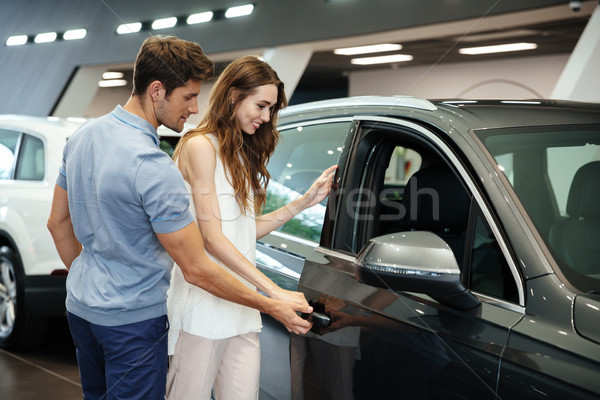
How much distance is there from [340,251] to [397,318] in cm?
46

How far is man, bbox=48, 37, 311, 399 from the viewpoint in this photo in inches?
65.0

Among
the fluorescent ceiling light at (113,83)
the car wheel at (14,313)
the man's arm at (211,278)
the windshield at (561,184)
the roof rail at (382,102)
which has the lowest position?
the car wheel at (14,313)

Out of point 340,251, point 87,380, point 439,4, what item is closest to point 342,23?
point 439,4

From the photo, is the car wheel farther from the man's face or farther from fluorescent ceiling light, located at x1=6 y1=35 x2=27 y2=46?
fluorescent ceiling light, located at x1=6 y1=35 x2=27 y2=46

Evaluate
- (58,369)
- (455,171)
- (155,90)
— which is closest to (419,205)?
(455,171)

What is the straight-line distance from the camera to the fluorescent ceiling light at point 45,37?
15991 mm

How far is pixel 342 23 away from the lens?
9344 millimetres

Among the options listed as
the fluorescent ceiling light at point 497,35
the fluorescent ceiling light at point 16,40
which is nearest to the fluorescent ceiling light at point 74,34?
the fluorescent ceiling light at point 16,40

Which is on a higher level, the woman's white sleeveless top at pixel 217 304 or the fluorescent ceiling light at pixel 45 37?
the fluorescent ceiling light at pixel 45 37

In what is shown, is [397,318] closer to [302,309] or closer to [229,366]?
[302,309]

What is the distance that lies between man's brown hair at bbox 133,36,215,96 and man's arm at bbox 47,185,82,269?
42 centimetres

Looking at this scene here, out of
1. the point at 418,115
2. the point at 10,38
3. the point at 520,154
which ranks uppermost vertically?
the point at 10,38

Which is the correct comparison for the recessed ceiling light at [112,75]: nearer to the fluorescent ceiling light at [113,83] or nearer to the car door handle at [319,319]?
the fluorescent ceiling light at [113,83]

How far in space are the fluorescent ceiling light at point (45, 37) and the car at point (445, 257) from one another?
15.1 meters
